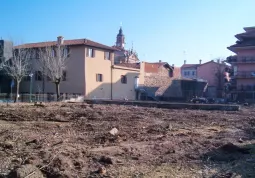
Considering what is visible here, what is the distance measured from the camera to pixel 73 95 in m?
36.3

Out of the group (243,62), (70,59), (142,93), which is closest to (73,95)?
(70,59)

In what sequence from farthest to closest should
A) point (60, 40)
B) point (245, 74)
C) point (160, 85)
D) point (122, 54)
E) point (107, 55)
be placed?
point (122, 54)
point (160, 85)
point (245, 74)
point (107, 55)
point (60, 40)

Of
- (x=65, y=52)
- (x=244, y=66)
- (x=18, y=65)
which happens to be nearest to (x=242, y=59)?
(x=244, y=66)

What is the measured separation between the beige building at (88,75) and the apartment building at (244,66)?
1707 centimetres

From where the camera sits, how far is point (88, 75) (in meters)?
39.0

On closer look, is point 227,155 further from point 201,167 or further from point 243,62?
point 243,62

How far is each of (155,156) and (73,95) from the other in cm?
2884

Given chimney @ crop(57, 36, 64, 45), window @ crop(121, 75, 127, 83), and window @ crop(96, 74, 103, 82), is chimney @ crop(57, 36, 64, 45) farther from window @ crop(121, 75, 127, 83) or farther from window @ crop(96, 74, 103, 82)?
window @ crop(121, 75, 127, 83)

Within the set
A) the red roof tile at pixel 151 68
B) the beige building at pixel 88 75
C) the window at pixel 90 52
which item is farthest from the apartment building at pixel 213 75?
the window at pixel 90 52

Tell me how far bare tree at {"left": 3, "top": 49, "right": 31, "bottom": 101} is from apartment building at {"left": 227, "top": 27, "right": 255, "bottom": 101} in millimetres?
29865

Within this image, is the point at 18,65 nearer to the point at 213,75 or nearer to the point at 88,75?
the point at 88,75

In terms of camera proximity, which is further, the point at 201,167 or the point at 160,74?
the point at 160,74

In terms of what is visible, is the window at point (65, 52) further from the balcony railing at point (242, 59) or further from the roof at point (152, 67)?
the balcony railing at point (242, 59)

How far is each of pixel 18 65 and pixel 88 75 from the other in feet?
27.8
